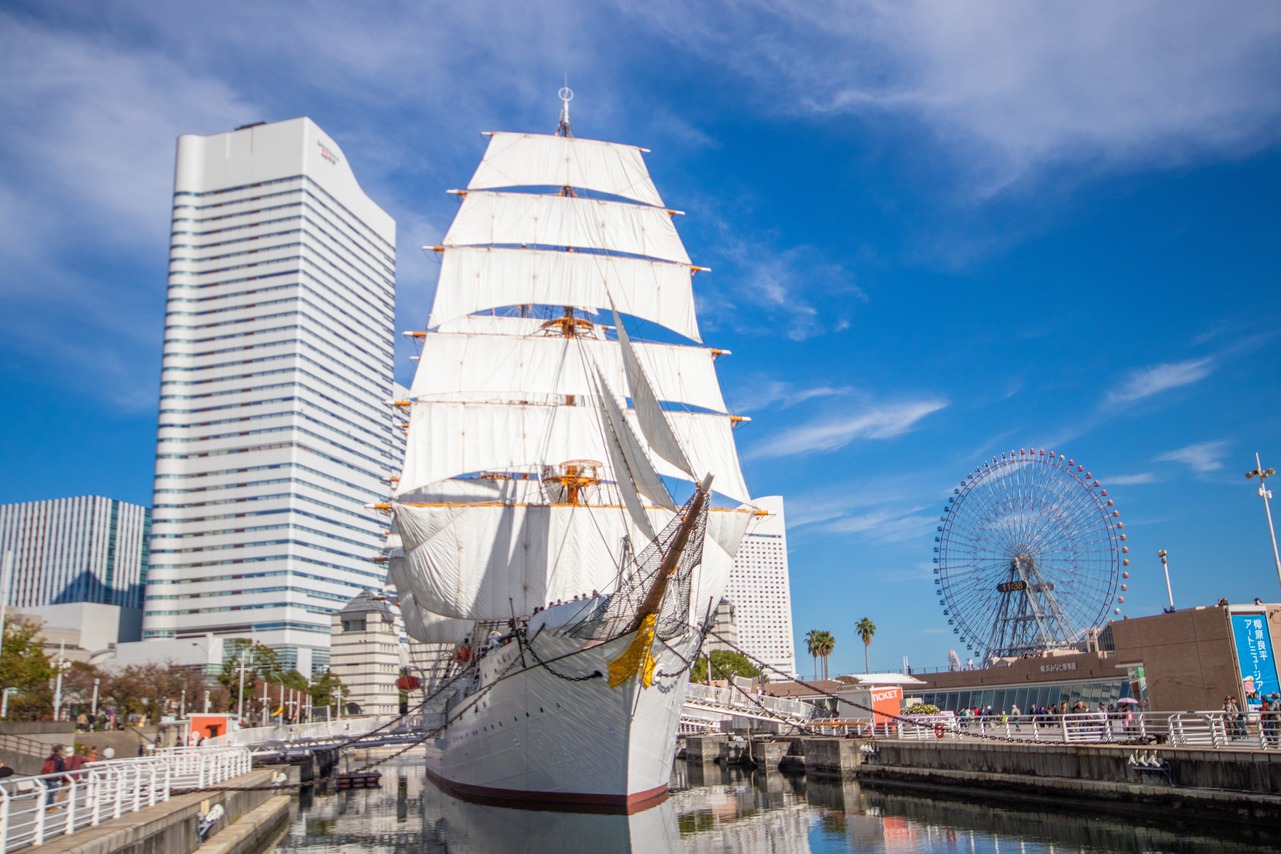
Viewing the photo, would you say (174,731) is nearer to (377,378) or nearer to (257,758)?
(257,758)

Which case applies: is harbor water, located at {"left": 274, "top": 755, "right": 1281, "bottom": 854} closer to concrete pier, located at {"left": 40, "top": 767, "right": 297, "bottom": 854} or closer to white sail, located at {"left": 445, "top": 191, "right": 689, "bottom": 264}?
concrete pier, located at {"left": 40, "top": 767, "right": 297, "bottom": 854}

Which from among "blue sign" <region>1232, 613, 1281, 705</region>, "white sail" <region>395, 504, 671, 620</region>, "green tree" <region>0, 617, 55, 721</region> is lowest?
"blue sign" <region>1232, 613, 1281, 705</region>

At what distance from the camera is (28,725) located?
41938 millimetres

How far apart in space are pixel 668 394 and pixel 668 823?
23.0 m

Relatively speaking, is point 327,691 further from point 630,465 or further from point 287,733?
point 630,465

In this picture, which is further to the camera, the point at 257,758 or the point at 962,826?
the point at 257,758

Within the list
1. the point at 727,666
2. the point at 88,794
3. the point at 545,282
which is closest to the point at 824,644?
the point at 727,666

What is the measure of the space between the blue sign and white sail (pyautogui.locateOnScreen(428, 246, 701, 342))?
1194 inches

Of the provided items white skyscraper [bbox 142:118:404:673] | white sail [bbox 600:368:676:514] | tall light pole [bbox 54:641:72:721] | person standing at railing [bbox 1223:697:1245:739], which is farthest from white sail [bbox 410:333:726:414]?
white skyscraper [bbox 142:118:404:673]

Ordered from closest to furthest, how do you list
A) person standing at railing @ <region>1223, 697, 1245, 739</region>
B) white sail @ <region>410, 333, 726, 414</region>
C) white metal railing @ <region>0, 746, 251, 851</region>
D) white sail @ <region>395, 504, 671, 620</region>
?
white metal railing @ <region>0, 746, 251, 851</region> → person standing at railing @ <region>1223, 697, 1245, 739</region> → white sail @ <region>395, 504, 671, 620</region> → white sail @ <region>410, 333, 726, 414</region>

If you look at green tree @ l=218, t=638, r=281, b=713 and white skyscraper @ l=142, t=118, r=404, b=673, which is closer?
green tree @ l=218, t=638, r=281, b=713

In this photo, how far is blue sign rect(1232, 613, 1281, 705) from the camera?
1146 inches

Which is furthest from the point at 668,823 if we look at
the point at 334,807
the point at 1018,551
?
the point at 1018,551

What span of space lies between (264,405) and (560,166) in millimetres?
110267
